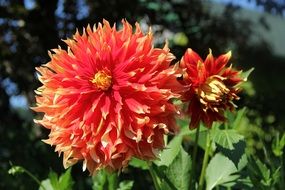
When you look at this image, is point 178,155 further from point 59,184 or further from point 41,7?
point 41,7

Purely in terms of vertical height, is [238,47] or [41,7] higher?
[41,7]

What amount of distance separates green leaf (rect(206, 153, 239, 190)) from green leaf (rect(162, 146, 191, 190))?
18 cm

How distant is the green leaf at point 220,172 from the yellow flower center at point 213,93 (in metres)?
0.53

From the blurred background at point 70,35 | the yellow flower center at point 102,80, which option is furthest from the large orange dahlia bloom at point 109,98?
the blurred background at point 70,35

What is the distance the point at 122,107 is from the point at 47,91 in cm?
24

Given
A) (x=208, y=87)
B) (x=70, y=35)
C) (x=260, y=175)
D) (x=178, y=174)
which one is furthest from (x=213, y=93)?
(x=70, y=35)

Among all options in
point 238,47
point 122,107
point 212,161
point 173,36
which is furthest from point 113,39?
point 238,47

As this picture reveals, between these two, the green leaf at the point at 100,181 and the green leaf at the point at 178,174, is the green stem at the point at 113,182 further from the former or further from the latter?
the green leaf at the point at 178,174

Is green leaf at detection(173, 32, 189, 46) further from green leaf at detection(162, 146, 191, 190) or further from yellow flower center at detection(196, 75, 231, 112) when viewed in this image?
yellow flower center at detection(196, 75, 231, 112)

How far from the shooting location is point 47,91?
194 centimetres

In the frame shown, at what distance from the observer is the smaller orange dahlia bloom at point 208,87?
6.64ft

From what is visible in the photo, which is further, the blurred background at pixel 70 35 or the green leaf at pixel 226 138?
the blurred background at pixel 70 35

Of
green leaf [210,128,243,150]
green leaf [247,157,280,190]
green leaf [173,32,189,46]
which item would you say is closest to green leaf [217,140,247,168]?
green leaf [210,128,243,150]

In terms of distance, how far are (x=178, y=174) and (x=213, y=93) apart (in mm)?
413
